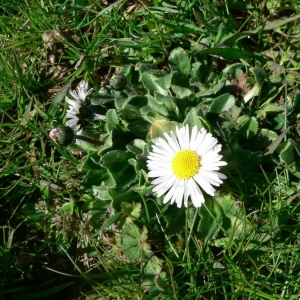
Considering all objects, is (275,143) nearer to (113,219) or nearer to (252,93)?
(252,93)

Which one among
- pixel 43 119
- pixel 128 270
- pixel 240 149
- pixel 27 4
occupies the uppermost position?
pixel 27 4

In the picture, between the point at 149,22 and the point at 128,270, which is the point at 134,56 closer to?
the point at 149,22

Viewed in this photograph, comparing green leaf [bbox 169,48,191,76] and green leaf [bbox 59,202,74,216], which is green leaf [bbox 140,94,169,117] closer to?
green leaf [bbox 169,48,191,76]

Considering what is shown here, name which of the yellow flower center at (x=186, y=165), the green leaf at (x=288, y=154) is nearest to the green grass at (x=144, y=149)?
the green leaf at (x=288, y=154)

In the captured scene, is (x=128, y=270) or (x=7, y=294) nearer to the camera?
(x=128, y=270)

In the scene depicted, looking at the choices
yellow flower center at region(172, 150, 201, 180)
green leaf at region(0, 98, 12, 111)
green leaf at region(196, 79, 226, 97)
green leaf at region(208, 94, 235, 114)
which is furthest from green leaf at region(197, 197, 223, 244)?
green leaf at region(0, 98, 12, 111)

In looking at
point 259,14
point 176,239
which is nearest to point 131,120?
point 176,239

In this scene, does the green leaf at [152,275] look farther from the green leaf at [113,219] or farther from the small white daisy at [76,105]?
the small white daisy at [76,105]
